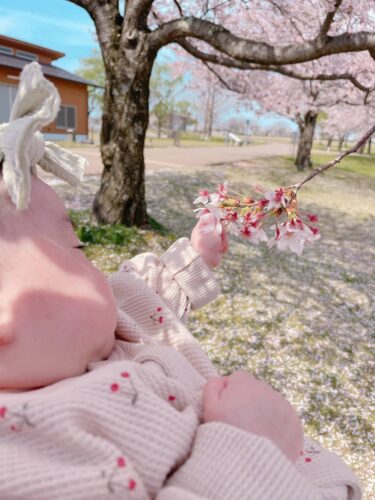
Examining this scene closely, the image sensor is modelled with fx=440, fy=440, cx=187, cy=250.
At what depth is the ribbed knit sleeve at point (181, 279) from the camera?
5.81 ft

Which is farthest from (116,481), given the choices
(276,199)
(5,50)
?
(5,50)

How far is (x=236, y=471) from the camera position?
93 centimetres

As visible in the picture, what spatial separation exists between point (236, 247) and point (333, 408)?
471 centimetres

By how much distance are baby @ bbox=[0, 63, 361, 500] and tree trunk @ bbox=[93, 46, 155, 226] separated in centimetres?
599

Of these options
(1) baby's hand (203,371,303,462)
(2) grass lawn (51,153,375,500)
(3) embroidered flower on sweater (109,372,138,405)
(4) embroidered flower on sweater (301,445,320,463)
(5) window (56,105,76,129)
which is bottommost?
(2) grass lawn (51,153,375,500)

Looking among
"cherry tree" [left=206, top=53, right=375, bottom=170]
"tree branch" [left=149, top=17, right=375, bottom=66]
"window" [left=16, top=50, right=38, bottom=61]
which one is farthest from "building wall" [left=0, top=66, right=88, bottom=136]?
"tree branch" [left=149, top=17, right=375, bottom=66]

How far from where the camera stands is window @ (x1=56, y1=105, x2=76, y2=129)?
26442 mm

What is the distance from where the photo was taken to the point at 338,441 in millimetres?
3865

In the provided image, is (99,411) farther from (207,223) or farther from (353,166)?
(353,166)

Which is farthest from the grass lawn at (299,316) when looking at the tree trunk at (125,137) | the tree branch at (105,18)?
the tree branch at (105,18)

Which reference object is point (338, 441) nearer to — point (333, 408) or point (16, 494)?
point (333, 408)

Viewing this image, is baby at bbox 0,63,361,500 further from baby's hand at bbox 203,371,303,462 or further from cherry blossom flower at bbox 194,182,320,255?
cherry blossom flower at bbox 194,182,320,255

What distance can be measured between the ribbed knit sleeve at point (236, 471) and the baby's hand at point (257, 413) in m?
0.06

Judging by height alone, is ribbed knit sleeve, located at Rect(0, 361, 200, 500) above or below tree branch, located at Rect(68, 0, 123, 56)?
below
